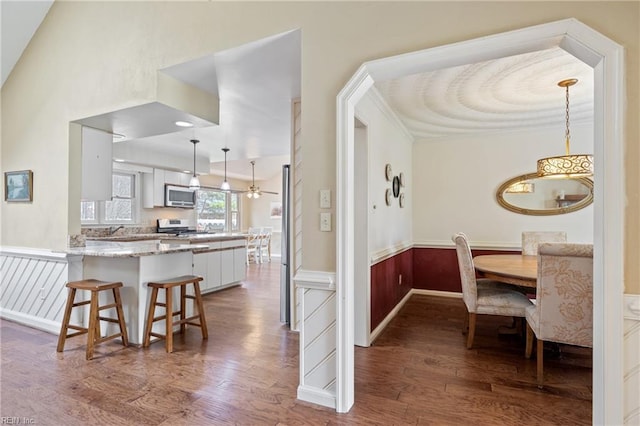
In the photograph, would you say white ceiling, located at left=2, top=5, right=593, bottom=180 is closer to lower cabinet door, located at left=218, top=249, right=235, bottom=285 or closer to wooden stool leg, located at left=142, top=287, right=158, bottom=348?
wooden stool leg, located at left=142, top=287, right=158, bottom=348

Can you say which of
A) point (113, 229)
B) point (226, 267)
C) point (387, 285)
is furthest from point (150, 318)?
point (113, 229)

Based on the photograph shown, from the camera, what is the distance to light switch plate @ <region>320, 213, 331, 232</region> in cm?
203

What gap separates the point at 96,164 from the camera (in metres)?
3.50

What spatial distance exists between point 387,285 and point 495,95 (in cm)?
217

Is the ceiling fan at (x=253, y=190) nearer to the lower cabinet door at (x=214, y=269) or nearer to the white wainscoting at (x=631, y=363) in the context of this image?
the lower cabinet door at (x=214, y=269)

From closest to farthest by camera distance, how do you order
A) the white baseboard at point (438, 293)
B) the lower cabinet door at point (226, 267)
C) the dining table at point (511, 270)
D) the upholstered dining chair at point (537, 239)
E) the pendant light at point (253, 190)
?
the dining table at point (511, 270) → the upholstered dining chair at point (537, 239) → the white baseboard at point (438, 293) → the lower cabinet door at point (226, 267) → the pendant light at point (253, 190)

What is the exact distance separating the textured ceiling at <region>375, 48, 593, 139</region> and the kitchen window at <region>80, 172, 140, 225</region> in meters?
4.91

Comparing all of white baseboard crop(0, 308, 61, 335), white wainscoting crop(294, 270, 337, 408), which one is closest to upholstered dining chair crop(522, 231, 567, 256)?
white wainscoting crop(294, 270, 337, 408)

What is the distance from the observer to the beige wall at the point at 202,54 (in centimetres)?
153

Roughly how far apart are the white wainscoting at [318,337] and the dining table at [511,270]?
1.61 meters

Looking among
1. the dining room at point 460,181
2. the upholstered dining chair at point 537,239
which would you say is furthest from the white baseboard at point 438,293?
the upholstered dining chair at point 537,239

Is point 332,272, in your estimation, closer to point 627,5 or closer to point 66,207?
point 627,5

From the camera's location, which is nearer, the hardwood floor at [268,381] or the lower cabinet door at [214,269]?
the hardwood floor at [268,381]

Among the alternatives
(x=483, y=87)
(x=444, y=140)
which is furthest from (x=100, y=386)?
(x=444, y=140)
